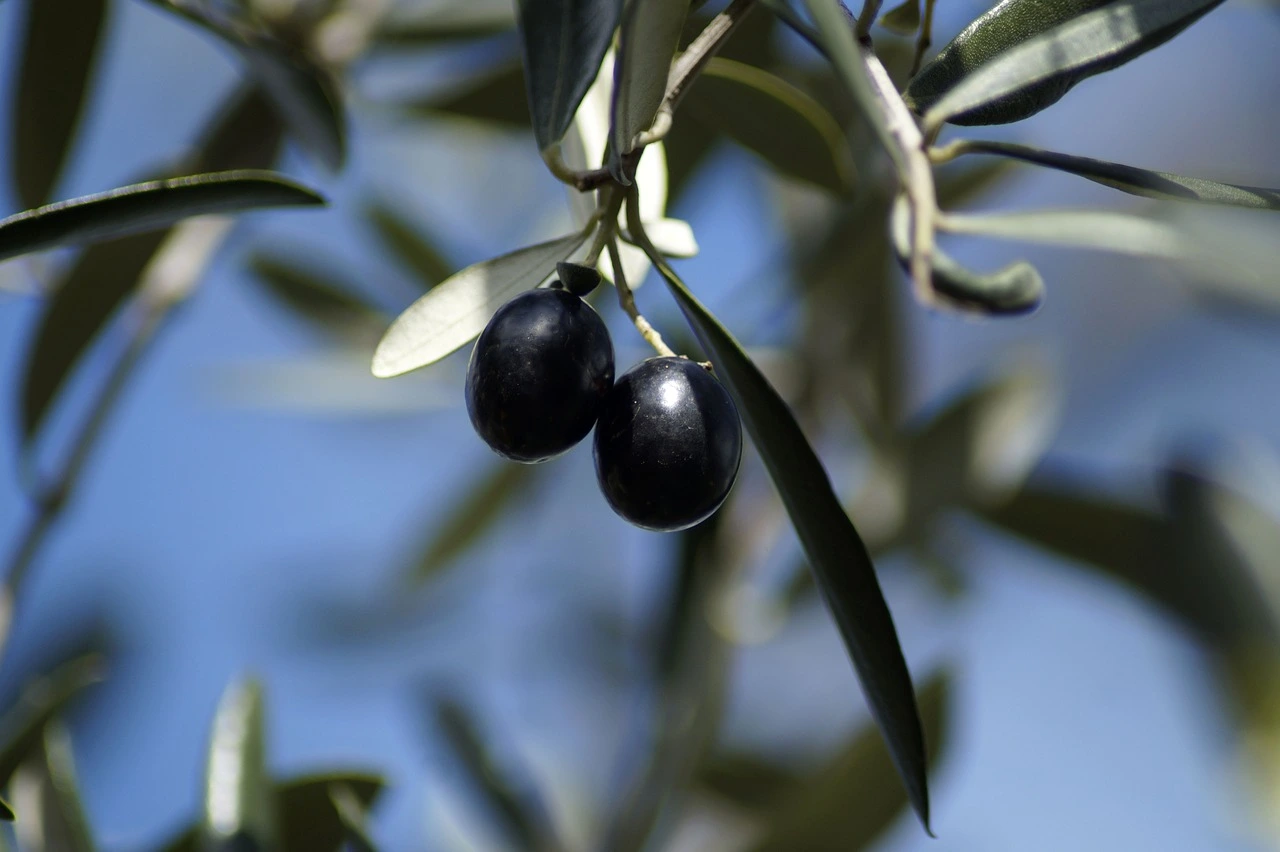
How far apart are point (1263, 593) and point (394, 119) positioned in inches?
49.1

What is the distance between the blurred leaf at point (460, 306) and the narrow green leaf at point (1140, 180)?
1.02 feet

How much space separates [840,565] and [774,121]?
0.59 metres

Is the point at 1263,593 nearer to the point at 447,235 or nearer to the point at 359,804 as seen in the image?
the point at 359,804

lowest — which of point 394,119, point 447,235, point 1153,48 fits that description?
point 447,235

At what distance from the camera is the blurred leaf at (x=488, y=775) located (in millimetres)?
1475

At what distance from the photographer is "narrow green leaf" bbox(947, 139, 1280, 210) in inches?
24.2

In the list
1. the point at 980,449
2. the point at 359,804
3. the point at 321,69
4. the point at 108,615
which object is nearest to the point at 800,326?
the point at 980,449

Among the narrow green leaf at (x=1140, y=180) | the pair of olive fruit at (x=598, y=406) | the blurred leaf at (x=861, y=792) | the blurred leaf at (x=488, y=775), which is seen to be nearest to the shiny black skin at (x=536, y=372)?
the pair of olive fruit at (x=598, y=406)

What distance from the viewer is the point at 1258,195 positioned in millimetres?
664

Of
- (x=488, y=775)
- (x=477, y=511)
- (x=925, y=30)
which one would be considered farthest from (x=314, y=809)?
(x=477, y=511)

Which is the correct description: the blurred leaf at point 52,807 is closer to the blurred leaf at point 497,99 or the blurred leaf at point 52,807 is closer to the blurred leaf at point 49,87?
the blurred leaf at point 49,87

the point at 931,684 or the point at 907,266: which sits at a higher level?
the point at 907,266

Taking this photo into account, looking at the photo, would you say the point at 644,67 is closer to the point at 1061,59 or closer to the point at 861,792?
the point at 1061,59

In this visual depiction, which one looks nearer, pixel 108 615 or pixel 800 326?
pixel 800 326
